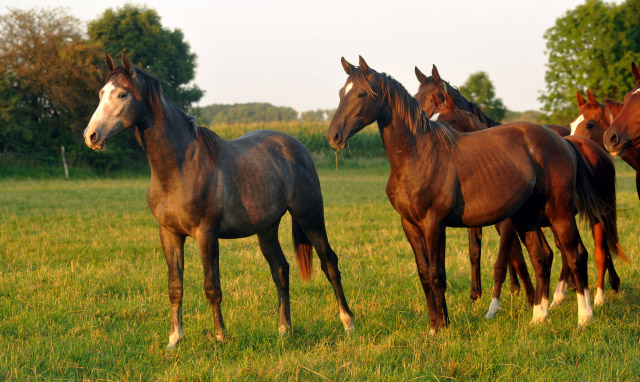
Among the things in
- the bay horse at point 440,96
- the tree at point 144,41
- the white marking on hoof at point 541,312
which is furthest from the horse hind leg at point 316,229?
the tree at point 144,41

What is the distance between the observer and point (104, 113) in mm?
4352

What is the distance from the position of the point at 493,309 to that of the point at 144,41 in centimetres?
3176

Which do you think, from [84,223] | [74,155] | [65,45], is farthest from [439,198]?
[65,45]

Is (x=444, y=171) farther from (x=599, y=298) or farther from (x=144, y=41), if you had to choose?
(x=144, y=41)

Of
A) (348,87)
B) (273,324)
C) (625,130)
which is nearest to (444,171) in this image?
(348,87)

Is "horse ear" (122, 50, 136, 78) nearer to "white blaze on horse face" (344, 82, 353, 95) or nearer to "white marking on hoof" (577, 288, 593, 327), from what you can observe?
"white blaze on horse face" (344, 82, 353, 95)

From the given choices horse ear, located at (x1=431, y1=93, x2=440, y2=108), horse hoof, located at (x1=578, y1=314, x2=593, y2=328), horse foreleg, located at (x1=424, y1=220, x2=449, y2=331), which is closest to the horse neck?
horse foreleg, located at (x1=424, y1=220, x2=449, y2=331)

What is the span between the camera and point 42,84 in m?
28.4

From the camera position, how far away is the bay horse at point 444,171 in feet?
15.7

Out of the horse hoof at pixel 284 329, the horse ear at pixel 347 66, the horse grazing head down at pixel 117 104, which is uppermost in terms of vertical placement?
the horse ear at pixel 347 66

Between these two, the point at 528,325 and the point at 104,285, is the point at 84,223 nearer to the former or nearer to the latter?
the point at 104,285

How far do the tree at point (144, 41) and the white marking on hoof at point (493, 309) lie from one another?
29.5 meters

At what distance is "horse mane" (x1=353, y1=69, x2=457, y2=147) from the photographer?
4.85 meters

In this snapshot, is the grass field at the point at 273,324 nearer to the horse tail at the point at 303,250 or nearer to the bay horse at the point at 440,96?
the horse tail at the point at 303,250
